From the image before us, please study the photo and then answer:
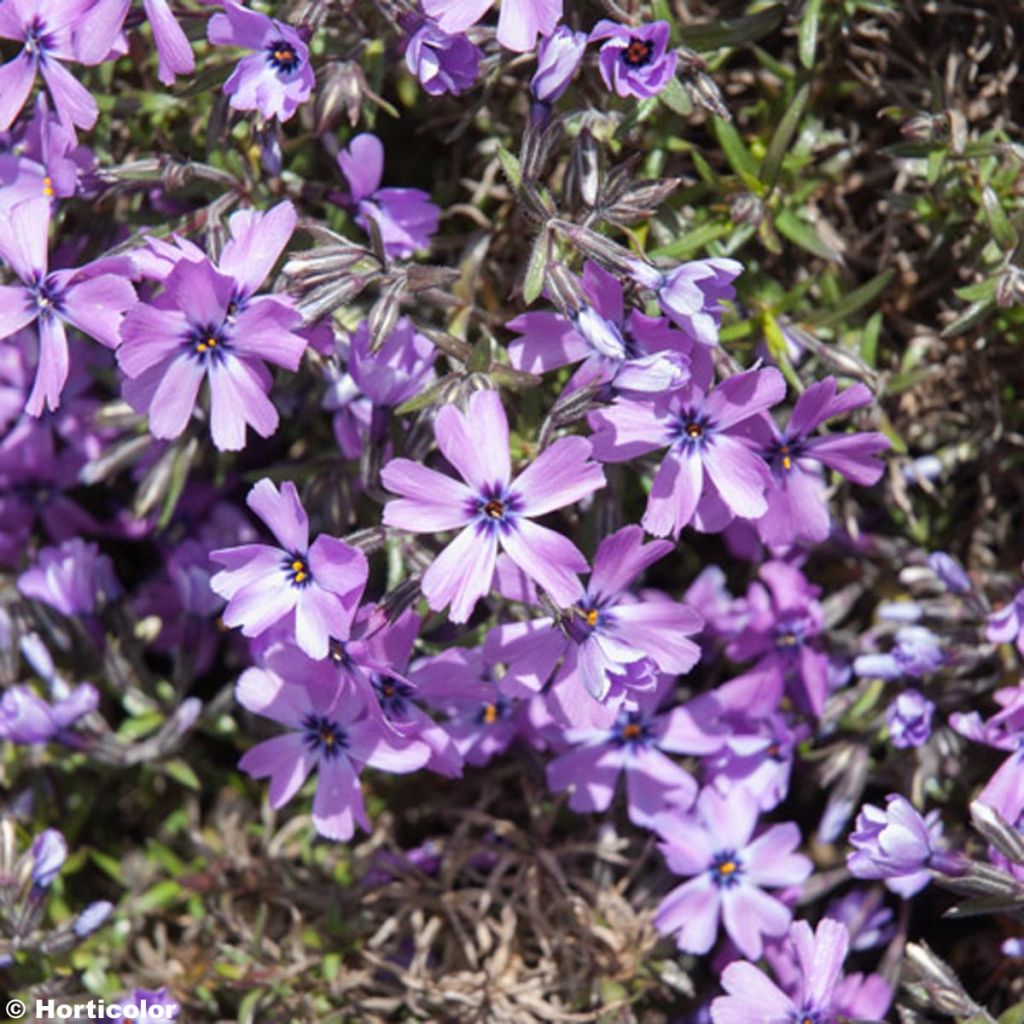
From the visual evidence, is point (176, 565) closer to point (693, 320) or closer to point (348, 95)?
point (348, 95)

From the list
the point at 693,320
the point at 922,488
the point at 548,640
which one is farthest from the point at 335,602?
the point at 922,488

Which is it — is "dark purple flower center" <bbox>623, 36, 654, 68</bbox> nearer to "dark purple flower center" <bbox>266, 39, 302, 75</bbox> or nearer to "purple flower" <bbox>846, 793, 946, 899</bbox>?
"dark purple flower center" <bbox>266, 39, 302, 75</bbox>

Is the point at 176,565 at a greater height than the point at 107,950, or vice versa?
the point at 176,565

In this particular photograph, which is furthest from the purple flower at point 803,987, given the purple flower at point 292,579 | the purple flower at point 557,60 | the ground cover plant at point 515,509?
the purple flower at point 557,60

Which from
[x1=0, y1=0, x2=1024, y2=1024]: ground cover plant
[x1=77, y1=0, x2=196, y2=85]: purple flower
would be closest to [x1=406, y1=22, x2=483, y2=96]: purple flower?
[x1=0, y1=0, x2=1024, y2=1024]: ground cover plant

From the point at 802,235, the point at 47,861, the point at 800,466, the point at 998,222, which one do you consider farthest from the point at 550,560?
the point at 47,861
